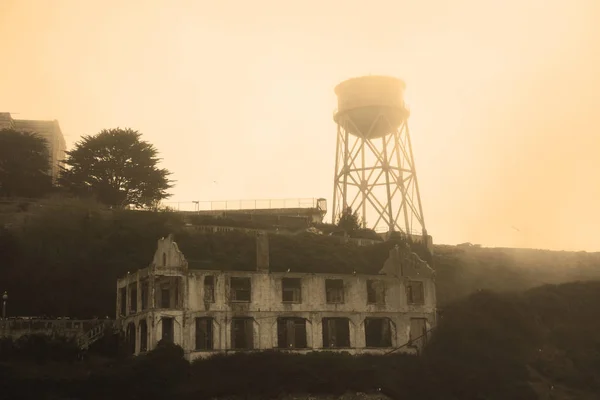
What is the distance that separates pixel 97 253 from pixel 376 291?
1907cm

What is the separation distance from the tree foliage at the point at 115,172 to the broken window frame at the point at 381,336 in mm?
21116

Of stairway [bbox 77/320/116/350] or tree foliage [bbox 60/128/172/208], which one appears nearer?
stairway [bbox 77/320/116/350]

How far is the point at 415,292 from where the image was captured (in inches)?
2013

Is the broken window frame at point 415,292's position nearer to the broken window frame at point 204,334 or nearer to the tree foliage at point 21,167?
the broken window frame at point 204,334

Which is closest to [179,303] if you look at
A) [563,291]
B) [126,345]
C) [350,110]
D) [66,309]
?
[126,345]

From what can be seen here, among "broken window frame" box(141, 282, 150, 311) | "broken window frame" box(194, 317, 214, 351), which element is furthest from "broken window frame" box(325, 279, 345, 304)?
"broken window frame" box(141, 282, 150, 311)

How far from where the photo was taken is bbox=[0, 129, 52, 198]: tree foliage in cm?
6181

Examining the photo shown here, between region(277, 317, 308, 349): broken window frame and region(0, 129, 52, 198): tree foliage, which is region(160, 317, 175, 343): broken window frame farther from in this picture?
region(0, 129, 52, 198): tree foliage

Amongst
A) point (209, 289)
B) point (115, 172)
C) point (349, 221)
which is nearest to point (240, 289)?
point (209, 289)

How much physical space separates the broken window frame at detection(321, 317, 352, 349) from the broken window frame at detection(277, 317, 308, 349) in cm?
145

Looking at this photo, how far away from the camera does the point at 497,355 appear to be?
4766 cm

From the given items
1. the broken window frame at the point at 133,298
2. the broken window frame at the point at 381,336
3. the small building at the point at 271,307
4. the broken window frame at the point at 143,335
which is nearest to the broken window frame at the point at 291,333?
the small building at the point at 271,307

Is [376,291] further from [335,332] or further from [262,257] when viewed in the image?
[262,257]

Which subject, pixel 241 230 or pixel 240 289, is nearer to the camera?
pixel 240 289
